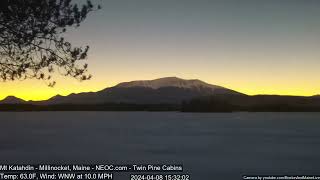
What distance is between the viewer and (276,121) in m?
3.58

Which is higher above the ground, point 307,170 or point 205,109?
point 205,109

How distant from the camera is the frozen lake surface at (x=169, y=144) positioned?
3053 mm

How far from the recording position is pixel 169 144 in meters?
3.66

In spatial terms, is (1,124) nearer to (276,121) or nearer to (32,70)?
(32,70)

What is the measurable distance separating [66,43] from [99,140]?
73cm

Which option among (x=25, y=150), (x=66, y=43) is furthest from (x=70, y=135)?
(x=66, y=43)

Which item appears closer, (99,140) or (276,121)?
(99,140)

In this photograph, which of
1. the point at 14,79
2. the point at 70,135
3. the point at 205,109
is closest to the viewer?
the point at 14,79

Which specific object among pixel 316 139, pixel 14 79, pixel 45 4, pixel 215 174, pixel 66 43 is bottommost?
pixel 215 174

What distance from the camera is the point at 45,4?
3.08 meters

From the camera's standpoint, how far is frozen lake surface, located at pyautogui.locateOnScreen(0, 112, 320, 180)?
120 inches

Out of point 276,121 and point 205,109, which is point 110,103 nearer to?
point 205,109

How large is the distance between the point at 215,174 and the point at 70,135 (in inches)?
41.1

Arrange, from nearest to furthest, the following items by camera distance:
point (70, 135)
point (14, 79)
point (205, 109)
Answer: point (14, 79) → point (205, 109) → point (70, 135)
